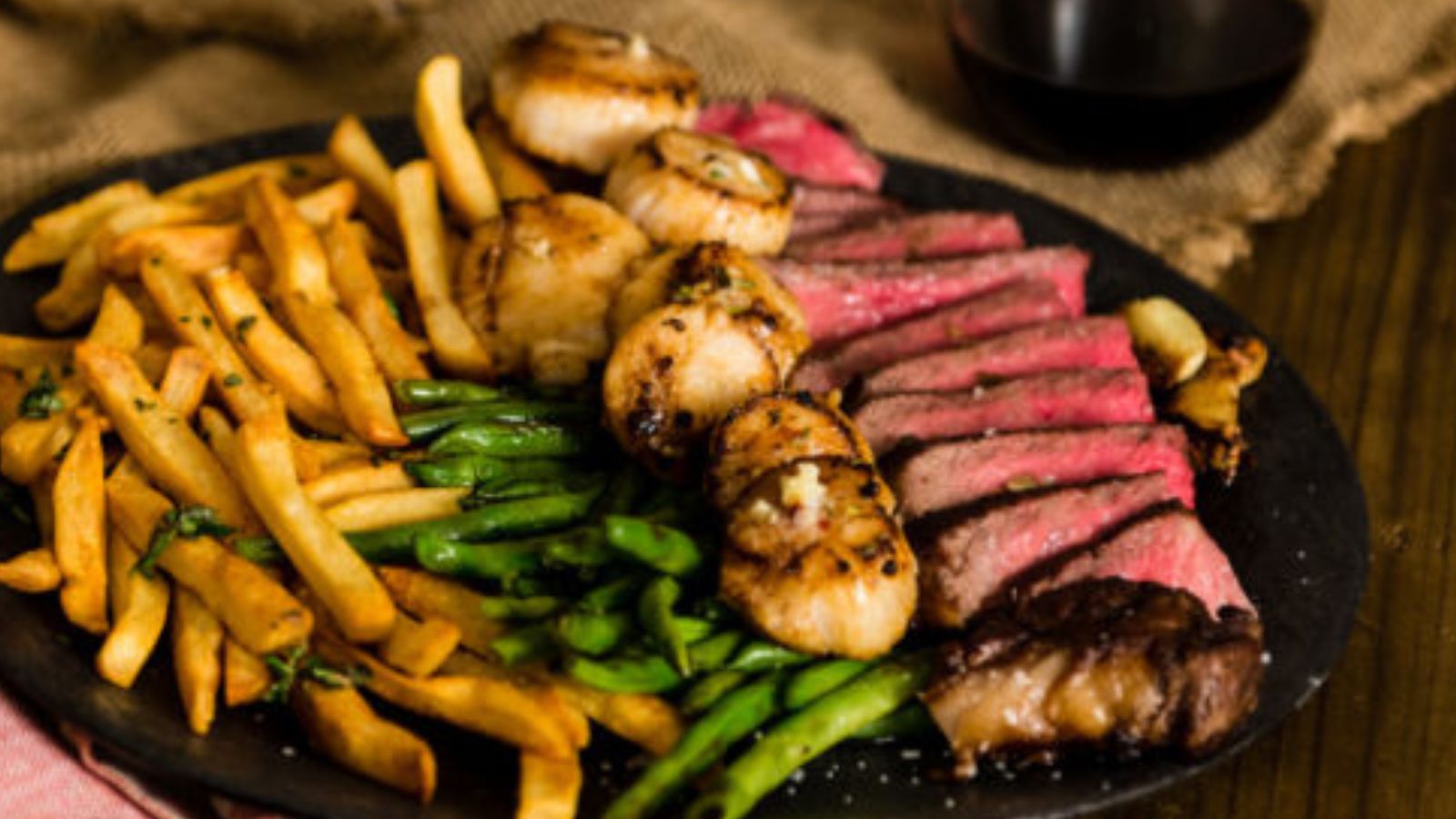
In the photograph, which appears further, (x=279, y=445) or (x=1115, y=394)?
(x=1115, y=394)

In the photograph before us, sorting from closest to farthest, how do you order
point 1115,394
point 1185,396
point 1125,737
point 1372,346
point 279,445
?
point 1125,737, point 279,445, point 1115,394, point 1185,396, point 1372,346

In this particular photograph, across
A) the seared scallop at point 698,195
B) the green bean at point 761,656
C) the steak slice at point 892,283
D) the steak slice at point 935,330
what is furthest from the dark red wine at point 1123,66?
the green bean at point 761,656

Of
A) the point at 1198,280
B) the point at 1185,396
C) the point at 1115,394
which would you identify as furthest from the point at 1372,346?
the point at 1115,394

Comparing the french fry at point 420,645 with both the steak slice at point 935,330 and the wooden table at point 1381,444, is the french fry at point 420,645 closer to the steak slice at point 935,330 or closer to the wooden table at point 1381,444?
the steak slice at point 935,330

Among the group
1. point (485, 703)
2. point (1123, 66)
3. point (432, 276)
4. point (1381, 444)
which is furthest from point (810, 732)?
point (1123, 66)

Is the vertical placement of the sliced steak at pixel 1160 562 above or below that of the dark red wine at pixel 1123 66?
above

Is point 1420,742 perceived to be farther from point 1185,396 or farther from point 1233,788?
point 1185,396

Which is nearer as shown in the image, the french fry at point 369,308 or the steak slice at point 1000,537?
the steak slice at point 1000,537
